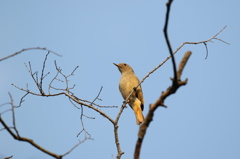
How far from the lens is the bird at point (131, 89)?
22.2 feet

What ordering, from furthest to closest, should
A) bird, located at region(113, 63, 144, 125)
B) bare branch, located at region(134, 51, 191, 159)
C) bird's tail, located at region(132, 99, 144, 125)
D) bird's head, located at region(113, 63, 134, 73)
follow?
1. bird's head, located at region(113, 63, 134, 73)
2. bird, located at region(113, 63, 144, 125)
3. bird's tail, located at region(132, 99, 144, 125)
4. bare branch, located at region(134, 51, 191, 159)

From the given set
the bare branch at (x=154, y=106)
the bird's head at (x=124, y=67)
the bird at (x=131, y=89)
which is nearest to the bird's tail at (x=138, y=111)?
the bird at (x=131, y=89)

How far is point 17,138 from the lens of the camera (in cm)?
211

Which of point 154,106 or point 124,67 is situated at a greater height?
point 124,67

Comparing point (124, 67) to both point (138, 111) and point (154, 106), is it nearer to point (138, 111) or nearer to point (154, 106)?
point (138, 111)

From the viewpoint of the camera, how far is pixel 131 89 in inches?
283

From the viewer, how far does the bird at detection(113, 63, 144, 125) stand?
6760mm

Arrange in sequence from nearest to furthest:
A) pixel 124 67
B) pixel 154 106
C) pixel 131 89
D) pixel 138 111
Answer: pixel 154 106
pixel 138 111
pixel 131 89
pixel 124 67

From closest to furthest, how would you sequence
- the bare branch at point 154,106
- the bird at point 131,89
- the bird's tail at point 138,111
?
1. the bare branch at point 154,106
2. the bird's tail at point 138,111
3. the bird at point 131,89

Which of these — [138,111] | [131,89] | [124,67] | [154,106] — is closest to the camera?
[154,106]

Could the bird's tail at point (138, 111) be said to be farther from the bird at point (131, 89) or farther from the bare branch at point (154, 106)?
the bare branch at point (154, 106)

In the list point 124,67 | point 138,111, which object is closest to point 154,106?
point 138,111

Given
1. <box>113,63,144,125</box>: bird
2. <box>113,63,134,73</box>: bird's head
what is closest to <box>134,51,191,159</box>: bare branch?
<box>113,63,144,125</box>: bird

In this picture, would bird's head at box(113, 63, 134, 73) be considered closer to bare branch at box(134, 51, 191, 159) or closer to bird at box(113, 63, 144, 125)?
bird at box(113, 63, 144, 125)
